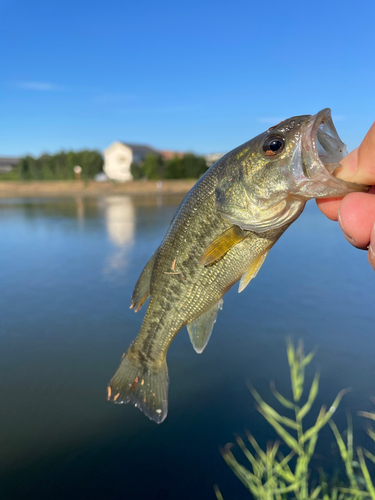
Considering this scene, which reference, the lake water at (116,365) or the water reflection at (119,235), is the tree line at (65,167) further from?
the lake water at (116,365)

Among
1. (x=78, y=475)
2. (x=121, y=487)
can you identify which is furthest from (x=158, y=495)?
(x=78, y=475)

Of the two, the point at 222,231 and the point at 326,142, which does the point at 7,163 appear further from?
the point at 326,142

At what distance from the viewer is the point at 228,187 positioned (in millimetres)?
1843

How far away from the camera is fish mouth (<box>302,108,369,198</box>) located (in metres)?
1.48

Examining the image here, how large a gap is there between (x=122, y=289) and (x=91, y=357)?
2.64 m

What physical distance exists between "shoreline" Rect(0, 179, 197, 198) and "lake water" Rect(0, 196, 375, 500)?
2620 cm

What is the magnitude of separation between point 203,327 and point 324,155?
3.83ft

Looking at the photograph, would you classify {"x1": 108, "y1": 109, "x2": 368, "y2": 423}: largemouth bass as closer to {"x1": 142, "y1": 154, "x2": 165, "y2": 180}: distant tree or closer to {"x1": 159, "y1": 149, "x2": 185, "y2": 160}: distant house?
{"x1": 142, "y1": 154, "x2": 165, "y2": 180}: distant tree

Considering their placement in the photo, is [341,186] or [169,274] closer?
[341,186]

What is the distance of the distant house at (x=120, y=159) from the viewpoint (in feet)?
181

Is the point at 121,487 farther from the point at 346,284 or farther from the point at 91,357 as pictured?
the point at 346,284

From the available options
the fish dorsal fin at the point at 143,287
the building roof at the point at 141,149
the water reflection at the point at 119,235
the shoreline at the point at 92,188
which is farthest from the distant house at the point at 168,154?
the fish dorsal fin at the point at 143,287

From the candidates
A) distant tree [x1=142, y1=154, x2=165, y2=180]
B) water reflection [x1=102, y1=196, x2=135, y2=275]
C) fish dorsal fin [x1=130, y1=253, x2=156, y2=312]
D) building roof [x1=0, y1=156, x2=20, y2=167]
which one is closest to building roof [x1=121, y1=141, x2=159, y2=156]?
distant tree [x1=142, y1=154, x2=165, y2=180]

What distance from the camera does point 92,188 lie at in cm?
3588
